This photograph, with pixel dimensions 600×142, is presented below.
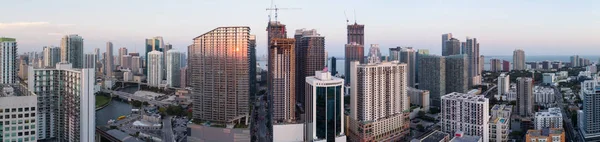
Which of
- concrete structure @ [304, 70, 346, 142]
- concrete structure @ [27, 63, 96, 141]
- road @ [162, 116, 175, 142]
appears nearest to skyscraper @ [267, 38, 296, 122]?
concrete structure @ [304, 70, 346, 142]

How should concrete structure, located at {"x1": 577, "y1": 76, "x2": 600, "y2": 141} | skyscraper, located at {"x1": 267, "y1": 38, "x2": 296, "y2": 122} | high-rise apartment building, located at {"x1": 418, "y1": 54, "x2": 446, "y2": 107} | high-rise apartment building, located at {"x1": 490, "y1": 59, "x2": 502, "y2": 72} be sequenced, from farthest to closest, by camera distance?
high-rise apartment building, located at {"x1": 490, "y1": 59, "x2": 502, "y2": 72}, high-rise apartment building, located at {"x1": 418, "y1": 54, "x2": 446, "y2": 107}, skyscraper, located at {"x1": 267, "y1": 38, "x2": 296, "y2": 122}, concrete structure, located at {"x1": 577, "y1": 76, "x2": 600, "y2": 141}

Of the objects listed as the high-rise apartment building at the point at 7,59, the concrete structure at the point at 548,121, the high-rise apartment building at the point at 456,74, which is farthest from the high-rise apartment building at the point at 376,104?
the high-rise apartment building at the point at 7,59

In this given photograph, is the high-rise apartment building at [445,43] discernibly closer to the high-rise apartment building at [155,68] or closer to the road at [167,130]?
the high-rise apartment building at [155,68]

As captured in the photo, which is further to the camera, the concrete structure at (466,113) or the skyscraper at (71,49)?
the skyscraper at (71,49)

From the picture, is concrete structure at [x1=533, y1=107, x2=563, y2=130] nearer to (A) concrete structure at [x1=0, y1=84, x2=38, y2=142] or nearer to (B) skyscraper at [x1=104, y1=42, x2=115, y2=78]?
(A) concrete structure at [x1=0, y1=84, x2=38, y2=142]

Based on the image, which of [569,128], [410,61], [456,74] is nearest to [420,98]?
[456,74]

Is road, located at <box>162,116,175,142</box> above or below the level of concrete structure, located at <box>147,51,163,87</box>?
below

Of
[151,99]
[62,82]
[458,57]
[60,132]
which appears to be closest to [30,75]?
[62,82]
